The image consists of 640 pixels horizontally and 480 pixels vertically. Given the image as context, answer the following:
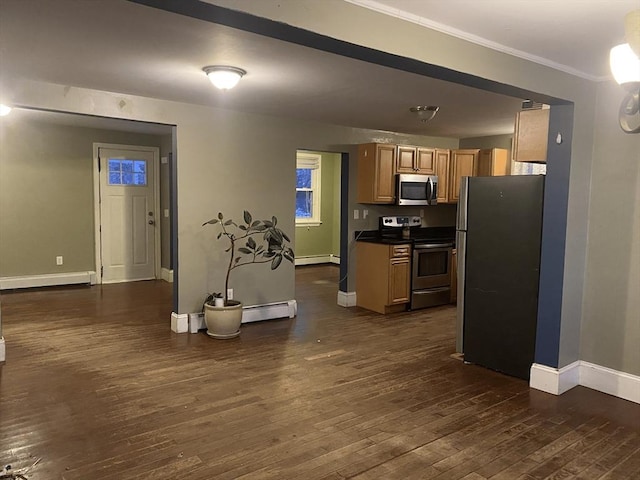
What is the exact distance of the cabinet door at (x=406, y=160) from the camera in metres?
5.99

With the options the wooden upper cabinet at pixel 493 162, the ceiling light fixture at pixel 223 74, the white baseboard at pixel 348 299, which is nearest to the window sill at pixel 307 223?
the white baseboard at pixel 348 299

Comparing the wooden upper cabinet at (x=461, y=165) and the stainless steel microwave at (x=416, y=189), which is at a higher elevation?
the wooden upper cabinet at (x=461, y=165)

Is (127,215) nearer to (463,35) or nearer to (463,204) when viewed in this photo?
(463,204)

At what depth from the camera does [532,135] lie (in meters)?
3.67

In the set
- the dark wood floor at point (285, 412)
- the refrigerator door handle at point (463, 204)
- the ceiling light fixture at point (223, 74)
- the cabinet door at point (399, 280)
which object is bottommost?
the dark wood floor at point (285, 412)

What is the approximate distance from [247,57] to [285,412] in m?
2.21

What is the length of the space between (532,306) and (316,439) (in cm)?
189

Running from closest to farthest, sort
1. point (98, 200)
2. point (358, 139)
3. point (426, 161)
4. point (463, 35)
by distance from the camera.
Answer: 1. point (463, 35)
2. point (358, 139)
3. point (426, 161)
4. point (98, 200)

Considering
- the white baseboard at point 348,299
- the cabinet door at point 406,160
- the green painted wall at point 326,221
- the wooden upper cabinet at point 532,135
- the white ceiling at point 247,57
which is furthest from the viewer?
the green painted wall at point 326,221

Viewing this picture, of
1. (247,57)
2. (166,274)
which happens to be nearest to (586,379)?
(247,57)

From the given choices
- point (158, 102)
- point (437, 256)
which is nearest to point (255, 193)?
point (158, 102)

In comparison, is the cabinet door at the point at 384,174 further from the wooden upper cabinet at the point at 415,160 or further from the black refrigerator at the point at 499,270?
the black refrigerator at the point at 499,270

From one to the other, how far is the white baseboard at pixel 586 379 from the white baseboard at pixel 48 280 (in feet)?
19.7

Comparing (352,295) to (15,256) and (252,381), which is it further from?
(15,256)
